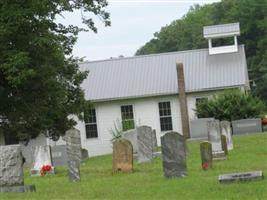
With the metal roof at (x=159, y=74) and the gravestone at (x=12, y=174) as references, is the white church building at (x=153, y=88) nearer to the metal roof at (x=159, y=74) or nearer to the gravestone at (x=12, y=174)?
the metal roof at (x=159, y=74)

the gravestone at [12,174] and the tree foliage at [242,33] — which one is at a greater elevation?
the tree foliage at [242,33]

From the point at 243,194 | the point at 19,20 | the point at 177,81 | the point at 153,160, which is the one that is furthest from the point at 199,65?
the point at 243,194

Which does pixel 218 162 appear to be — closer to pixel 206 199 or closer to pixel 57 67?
pixel 206 199

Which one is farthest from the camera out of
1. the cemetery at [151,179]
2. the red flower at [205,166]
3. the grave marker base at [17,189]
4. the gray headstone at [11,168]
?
the red flower at [205,166]

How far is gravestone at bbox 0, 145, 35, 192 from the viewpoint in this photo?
14828mm

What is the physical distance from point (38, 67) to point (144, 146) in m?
9.21

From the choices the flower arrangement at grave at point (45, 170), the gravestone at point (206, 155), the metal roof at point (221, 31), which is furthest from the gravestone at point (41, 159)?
the metal roof at point (221, 31)

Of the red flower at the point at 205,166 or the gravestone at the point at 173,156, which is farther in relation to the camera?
the red flower at the point at 205,166

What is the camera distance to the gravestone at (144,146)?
23969 mm

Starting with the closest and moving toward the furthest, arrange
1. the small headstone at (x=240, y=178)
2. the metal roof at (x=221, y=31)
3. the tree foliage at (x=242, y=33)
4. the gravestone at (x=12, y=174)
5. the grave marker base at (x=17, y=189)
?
the small headstone at (x=240, y=178)
the grave marker base at (x=17, y=189)
the gravestone at (x=12, y=174)
the metal roof at (x=221, y=31)
the tree foliage at (x=242, y=33)

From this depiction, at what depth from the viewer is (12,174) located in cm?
1494

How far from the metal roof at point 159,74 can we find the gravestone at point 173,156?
27085 mm

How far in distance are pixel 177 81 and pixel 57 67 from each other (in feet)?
41.3

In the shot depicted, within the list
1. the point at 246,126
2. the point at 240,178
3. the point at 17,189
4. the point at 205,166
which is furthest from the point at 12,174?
the point at 246,126
